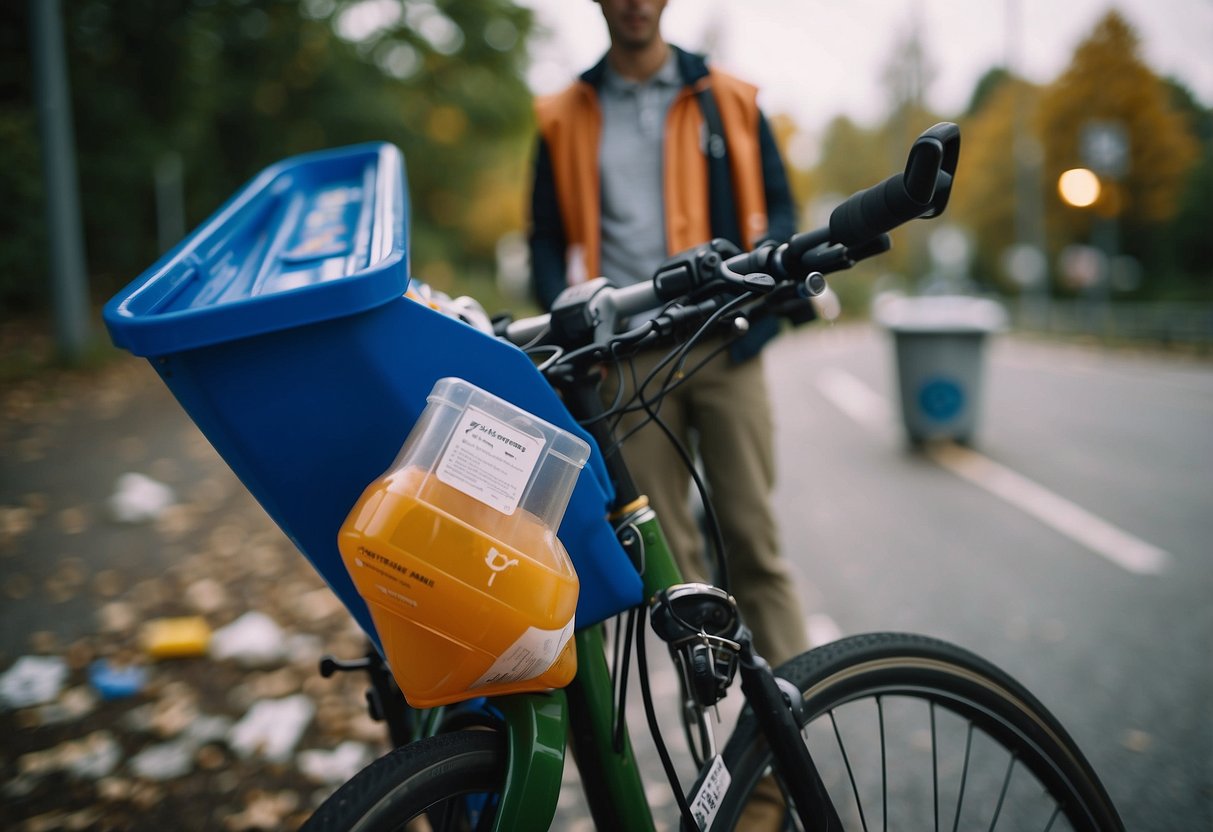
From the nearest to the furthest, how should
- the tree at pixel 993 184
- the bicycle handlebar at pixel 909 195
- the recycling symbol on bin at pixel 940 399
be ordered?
1. the bicycle handlebar at pixel 909 195
2. the recycling symbol on bin at pixel 940 399
3. the tree at pixel 993 184

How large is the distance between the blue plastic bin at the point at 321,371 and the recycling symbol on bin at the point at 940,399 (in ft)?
21.7

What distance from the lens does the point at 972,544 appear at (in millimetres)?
4840

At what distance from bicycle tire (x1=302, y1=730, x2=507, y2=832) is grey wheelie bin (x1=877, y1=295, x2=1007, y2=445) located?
6.68 m

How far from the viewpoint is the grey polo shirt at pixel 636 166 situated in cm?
233

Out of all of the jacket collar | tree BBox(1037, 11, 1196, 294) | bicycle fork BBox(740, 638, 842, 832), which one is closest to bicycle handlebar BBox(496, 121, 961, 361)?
bicycle fork BBox(740, 638, 842, 832)

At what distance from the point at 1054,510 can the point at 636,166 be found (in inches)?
176

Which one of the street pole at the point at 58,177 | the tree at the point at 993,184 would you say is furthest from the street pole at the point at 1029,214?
the street pole at the point at 58,177

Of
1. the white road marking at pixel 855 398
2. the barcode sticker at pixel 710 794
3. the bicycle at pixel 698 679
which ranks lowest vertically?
the white road marking at pixel 855 398

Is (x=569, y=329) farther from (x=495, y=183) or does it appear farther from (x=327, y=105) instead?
(x=495, y=183)

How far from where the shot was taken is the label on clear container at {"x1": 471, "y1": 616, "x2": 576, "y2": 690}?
3.53 feet

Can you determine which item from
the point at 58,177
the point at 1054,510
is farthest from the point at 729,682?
the point at 58,177

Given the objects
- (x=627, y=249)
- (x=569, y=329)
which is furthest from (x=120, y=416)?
(x=569, y=329)

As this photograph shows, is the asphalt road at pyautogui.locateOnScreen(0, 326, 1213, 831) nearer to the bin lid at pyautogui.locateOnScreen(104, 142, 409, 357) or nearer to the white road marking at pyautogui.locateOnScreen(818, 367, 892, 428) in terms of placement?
the white road marking at pyautogui.locateOnScreen(818, 367, 892, 428)

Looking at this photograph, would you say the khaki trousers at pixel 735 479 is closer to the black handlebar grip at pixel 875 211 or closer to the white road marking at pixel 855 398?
the black handlebar grip at pixel 875 211
